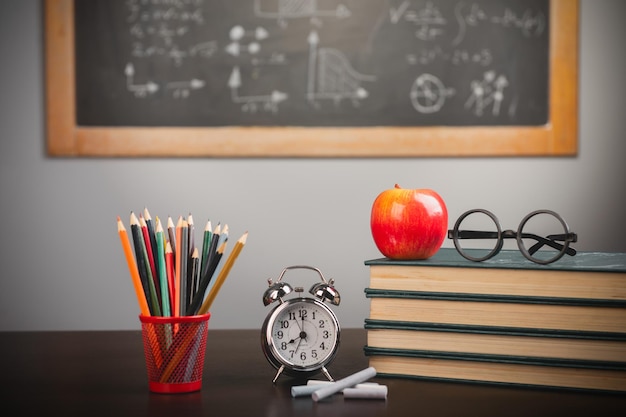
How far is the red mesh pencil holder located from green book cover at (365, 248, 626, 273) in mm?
239

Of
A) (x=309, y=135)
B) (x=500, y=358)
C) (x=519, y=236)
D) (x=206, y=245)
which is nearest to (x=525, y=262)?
(x=519, y=236)

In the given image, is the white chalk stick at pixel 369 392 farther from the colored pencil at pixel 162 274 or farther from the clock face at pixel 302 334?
the colored pencil at pixel 162 274

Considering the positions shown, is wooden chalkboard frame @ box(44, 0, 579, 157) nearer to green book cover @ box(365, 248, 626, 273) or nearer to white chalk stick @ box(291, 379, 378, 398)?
green book cover @ box(365, 248, 626, 273)

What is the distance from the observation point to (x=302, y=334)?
0.95m

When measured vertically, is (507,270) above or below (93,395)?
above

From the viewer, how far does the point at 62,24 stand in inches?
93.7

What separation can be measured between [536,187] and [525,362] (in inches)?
61.8

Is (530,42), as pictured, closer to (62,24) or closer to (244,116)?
(244,116)

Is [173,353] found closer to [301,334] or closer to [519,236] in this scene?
[301,334]

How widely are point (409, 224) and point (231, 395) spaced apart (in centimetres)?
35

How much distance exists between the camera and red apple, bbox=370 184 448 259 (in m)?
1.03

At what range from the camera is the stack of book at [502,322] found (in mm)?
865

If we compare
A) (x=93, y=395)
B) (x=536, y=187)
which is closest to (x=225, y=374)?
(x=93, y=395)

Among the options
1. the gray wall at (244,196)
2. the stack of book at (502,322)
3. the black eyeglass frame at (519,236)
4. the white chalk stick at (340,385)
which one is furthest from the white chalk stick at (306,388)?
the gray wall at (244,196)
